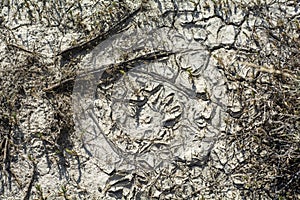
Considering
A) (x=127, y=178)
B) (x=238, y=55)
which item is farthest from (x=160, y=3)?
(x=127, y=178)

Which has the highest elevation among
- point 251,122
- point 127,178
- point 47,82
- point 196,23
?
point 196,23

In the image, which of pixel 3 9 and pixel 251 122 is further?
pixel 3 9

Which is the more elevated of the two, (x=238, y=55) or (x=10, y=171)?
(x=238, y=55)

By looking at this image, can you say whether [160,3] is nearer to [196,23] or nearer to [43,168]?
[196,23]

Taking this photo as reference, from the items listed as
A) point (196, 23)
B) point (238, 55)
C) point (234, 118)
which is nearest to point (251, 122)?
point (234, 118)
